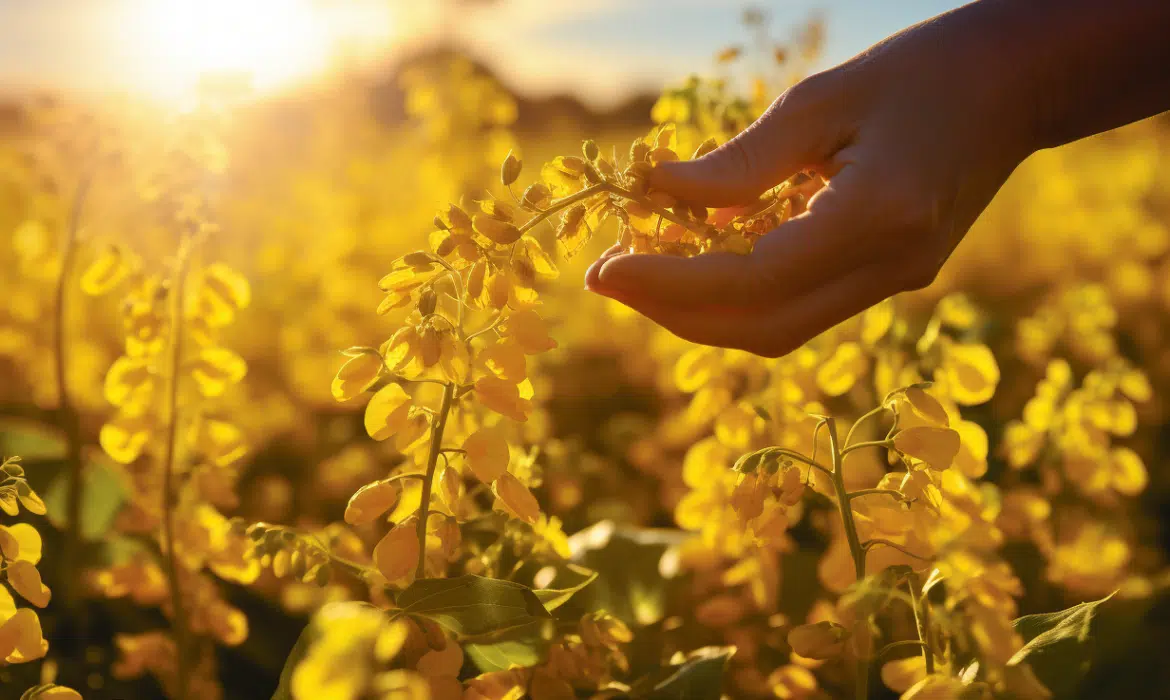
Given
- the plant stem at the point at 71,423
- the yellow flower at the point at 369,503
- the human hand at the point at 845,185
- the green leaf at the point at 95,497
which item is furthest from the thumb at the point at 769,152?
the green leaf at the point at 95,497

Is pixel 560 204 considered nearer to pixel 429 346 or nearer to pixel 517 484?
pixel 429 346

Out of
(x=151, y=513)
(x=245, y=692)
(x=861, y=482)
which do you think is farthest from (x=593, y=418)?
(x=151, y=513)

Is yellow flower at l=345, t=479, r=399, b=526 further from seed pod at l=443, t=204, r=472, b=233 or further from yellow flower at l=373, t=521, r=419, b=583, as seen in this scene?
seed pod at l=443, t=204, r=472, b=233

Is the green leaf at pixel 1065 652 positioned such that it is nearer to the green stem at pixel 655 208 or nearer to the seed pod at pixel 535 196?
the green stem at pixel 655 208

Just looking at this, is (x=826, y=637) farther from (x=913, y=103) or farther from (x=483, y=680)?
(x=913, y=103)

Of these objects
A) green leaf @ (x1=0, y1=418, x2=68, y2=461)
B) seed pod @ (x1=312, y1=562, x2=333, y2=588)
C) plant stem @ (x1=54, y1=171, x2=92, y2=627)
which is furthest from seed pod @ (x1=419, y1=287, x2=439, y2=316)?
green leaf @ (x1=0, y1=418, x2=68, y2=461)

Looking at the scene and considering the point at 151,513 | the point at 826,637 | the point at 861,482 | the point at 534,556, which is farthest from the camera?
the point at 861,482
